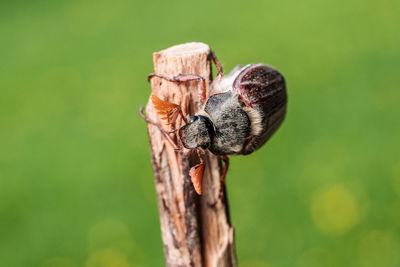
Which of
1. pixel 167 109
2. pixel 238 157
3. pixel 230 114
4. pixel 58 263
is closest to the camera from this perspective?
pixel 167 109

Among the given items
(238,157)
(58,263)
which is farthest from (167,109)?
(238,157)

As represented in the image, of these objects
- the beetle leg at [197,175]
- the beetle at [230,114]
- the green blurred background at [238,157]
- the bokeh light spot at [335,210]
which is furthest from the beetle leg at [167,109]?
the bokeh light spot at [335,210]

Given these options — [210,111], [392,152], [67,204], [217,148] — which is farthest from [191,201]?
[392,152]

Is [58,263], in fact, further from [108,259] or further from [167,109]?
[167,109]

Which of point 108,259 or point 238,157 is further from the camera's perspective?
point 238,157

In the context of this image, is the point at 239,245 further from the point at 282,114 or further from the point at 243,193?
the point at 282,114

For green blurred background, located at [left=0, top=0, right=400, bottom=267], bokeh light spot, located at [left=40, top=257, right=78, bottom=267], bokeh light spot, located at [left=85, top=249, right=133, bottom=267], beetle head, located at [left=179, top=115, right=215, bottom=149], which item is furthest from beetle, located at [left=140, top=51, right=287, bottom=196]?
bokeh light spot, located at [left=40, top=257, right=78, bottom=267]

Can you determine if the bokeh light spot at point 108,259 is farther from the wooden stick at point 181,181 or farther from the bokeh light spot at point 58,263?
the wooden stick at point 181,181
